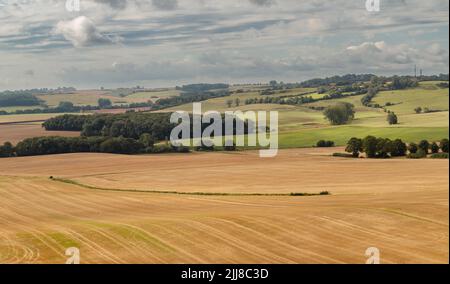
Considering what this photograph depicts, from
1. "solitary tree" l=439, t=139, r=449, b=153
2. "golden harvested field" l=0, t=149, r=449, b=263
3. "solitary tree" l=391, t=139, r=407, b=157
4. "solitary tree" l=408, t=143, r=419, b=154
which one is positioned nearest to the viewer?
"golden harvested field" l=0, t=149, r=449, b=263

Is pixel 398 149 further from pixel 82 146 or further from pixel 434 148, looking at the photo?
pixel 82 146

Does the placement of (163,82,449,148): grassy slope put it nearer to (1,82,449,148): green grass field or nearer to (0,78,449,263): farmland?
(1,82,449,148): green grass field

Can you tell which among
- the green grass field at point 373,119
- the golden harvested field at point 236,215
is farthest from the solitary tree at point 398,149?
the green grass field at point 373,119

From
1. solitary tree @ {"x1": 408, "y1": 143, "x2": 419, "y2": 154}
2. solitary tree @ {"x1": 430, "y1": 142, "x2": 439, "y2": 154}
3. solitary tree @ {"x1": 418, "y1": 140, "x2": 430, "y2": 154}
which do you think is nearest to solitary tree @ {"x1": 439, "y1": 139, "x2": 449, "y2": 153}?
solitary tree @ {"x1": 430, "y1": 142, "x2": 439, "y2": 154}

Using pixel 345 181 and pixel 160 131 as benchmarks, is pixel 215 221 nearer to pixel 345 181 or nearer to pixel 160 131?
pixel 345 181

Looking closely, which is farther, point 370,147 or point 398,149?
point 370,147

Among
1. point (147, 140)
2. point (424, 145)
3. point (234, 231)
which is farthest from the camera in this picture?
point (147, 140)

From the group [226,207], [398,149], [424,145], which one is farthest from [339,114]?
[226,207]

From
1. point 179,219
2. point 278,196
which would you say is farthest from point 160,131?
point 179,219

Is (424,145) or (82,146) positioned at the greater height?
(424,145)
